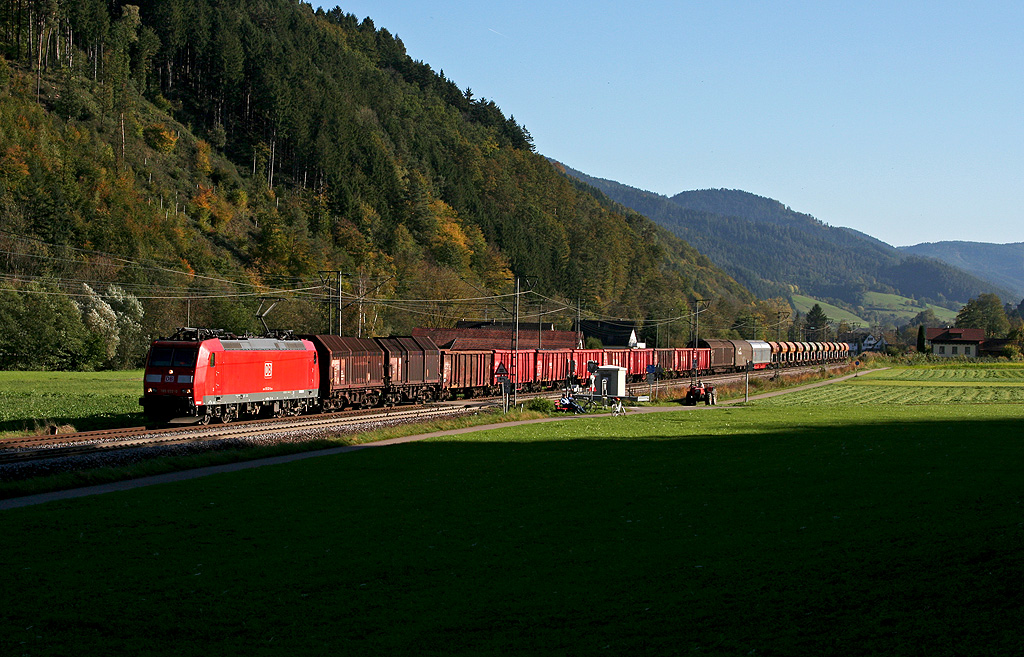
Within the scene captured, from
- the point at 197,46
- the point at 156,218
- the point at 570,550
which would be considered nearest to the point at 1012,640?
the point at 570,550

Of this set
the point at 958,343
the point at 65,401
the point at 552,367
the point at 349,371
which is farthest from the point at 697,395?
the point at 958,343

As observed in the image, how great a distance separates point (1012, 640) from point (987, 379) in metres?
107

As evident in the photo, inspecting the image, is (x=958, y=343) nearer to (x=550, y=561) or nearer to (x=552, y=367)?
(x=552, y=367)

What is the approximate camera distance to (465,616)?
34.4 feet

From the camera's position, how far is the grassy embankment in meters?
9.49

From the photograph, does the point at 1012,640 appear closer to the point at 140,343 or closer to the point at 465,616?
the point at 465,616

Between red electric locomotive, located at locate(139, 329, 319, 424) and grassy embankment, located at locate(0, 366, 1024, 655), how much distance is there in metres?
14.2

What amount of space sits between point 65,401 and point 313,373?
13723 millimetres

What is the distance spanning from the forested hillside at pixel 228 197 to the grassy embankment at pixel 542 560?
37.5 m

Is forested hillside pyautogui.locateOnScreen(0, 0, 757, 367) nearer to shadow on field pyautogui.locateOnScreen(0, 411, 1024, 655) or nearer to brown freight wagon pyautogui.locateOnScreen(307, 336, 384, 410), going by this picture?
brown freight wagon pyautogui.locateOnScreen(307, 336, 384, 410)

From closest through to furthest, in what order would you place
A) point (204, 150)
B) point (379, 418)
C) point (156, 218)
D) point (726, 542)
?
point (726, 542) < point (379, 418) < point (156, 218) < point (204, 150)

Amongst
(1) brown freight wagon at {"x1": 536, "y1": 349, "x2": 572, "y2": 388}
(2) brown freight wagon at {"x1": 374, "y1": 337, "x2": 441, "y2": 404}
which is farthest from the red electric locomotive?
(1) brown freight wagon at {"x1": 536, "y1": 349, "x2": 572, "y2": 388}

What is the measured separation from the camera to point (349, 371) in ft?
162

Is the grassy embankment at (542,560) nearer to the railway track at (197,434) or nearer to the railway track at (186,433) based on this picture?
the railway track at (197,434)
